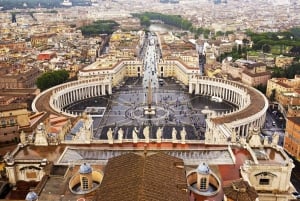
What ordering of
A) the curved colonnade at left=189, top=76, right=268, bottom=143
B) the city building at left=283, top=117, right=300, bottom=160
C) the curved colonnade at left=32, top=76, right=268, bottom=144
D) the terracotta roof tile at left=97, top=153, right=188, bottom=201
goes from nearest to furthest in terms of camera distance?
the terracotta roof tile at left=97, top=153, right=188, bottom=201
the city building at left=283, top=117, right=300, bottom=160
the curved colonnade at left=189, top=76, right=268, bottom=143
the curved colonnade at left=32, top=76, right=268, bottom=144

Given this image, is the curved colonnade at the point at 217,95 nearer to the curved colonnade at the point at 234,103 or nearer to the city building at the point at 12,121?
the curved colonnade at the point at 234,103

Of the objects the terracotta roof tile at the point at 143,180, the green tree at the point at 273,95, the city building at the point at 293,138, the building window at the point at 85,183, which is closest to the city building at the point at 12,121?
the building window at the point at 85,183

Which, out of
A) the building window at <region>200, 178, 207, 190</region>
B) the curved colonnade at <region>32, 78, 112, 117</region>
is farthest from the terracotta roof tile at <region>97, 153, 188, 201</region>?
the curved colonnade at <region>32, 78, 112, 117</region>

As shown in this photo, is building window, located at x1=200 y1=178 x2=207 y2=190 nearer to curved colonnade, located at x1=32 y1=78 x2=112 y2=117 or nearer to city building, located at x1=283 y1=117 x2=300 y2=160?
city building, located at x1=283 y1=117 x2=300 y2=160

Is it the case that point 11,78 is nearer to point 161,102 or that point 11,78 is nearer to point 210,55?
point 161,102


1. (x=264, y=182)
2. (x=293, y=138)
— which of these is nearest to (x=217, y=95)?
(x=293, y=138)

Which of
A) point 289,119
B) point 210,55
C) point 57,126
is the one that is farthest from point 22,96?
point 210,55
